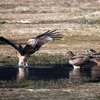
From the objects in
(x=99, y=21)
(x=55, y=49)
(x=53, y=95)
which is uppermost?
(x=99, y=21)

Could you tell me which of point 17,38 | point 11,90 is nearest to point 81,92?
point 11,90

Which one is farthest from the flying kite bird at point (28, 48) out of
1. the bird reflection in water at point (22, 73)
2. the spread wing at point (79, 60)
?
the spread wing at point (79, 60)

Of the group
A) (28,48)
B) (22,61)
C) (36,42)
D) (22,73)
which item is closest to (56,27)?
(36,42)

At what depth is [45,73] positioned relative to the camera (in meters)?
11.8

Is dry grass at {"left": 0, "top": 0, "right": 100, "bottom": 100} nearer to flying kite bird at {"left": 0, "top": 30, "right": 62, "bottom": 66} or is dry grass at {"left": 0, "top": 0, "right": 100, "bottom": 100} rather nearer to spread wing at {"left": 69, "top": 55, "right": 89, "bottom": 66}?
flying kite bird at {"left": 0, "top": 30, "right": 62, "bottom": 66}

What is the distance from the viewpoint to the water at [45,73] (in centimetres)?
1094

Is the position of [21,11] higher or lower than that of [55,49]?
higher

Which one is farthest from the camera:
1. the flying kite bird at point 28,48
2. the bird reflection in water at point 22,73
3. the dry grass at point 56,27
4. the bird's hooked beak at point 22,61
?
the bird's hooked beak at point 22,61

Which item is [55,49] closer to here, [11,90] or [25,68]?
[25,68]

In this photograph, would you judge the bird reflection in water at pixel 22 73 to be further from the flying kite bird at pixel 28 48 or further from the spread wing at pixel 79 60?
the spread wing at pixel 79 60

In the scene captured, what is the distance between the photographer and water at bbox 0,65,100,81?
35.9 feet

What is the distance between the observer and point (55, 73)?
11.8 metres

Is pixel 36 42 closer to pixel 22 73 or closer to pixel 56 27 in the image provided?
pixel 22 73

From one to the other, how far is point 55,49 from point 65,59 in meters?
2.99
